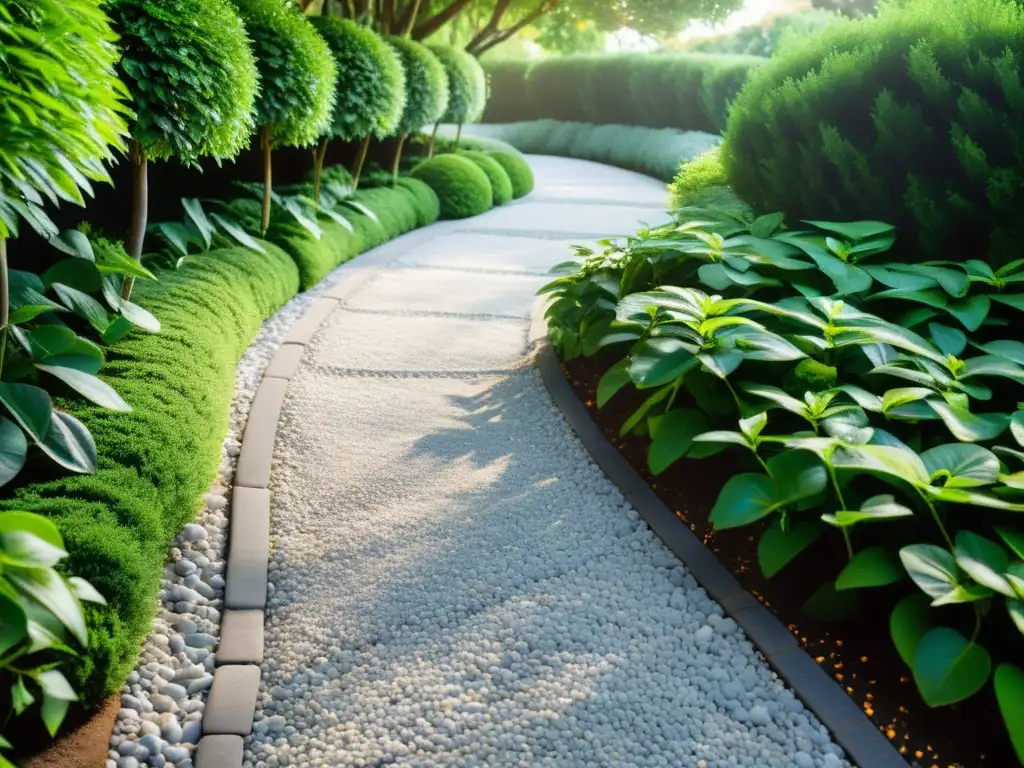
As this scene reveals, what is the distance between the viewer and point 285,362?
4465 millimetres

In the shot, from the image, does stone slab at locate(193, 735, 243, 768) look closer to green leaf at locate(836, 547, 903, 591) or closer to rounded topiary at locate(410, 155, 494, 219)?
green leaf at locate(836, 547, 903, 591)

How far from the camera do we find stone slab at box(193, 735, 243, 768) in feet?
6.86

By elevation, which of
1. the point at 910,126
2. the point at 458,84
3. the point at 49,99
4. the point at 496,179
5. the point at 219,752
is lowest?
the point at 219,752

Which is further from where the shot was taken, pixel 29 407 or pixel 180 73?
pixel 180 73

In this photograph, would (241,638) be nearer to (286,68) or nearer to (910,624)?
(910,624)

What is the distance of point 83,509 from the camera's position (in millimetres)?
2252

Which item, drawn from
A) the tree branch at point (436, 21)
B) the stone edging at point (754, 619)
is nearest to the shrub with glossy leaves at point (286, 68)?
the stone edging at point (754, 619)

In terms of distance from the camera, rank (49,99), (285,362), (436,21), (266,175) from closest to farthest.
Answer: (49,99) < (285,362) < (266,175) < (436,21)

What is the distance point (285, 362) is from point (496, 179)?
21.3 feet

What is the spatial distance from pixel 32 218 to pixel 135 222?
148 cm

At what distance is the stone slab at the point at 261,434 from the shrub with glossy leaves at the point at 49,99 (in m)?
1.22

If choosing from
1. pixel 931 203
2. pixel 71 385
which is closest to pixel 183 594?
pixel 71 385

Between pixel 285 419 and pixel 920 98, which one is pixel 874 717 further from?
pixel 920 98

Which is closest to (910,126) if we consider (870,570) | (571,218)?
(870,570)
